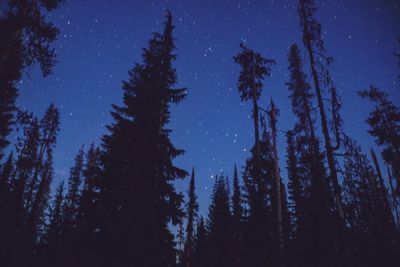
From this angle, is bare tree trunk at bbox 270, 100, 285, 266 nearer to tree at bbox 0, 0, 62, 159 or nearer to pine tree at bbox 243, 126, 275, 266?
pine tree at bbox 243, 126, 275, 266

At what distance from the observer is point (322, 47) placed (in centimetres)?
1377

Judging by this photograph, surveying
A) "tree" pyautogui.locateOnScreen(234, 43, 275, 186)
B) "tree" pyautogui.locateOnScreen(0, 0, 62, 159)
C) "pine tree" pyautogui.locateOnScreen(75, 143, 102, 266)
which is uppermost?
"tree" pyautogui.locateOnScreen(234, 43, 275, 186)

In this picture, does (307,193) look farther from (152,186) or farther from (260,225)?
(152,186)

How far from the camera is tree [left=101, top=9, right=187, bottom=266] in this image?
10203mm

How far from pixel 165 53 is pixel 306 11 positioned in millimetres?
8404

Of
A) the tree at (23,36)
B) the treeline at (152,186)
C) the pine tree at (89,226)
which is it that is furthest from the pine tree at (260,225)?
the tree at (23,36)

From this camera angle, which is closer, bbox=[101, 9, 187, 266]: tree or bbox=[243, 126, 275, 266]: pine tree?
bbox=[101, 9, 187, 266]: tree

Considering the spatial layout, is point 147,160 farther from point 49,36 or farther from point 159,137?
point 49,36

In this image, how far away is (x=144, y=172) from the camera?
37.1 feet

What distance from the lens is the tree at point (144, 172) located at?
10.2 m

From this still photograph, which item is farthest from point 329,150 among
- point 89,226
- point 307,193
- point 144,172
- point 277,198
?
point 307,193

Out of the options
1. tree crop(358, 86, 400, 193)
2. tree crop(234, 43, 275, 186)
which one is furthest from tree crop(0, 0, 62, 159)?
tree crop(358, 86, 400, 193)

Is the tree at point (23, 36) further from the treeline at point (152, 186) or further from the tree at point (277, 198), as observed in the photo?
the tree at point (277, 198)

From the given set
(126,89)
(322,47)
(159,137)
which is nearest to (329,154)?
(322,47)
